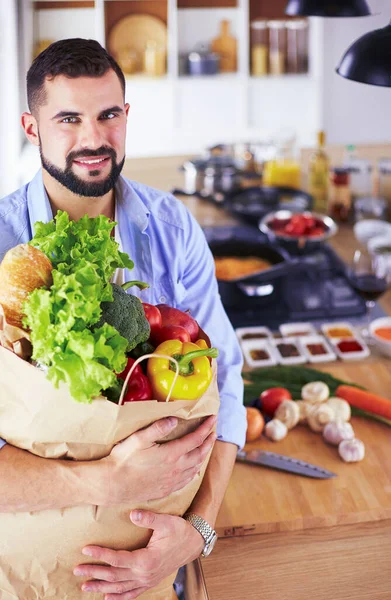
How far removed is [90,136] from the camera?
1.65 metres

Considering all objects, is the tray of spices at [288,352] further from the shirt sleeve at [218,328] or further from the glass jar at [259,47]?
the glass jar at [259,47]

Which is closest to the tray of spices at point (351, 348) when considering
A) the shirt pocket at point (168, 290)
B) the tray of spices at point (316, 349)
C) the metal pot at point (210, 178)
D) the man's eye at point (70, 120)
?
the tray of spices at point (316, 349)

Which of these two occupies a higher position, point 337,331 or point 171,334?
point 171,334

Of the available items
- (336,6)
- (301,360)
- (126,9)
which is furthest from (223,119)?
(301,360)

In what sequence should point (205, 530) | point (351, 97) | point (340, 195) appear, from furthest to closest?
point (351, 97)
point (340, 195)
point (205, 530)

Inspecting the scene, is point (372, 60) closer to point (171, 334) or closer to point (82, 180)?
point (82, 180)

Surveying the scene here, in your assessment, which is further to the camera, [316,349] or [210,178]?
[210,178]

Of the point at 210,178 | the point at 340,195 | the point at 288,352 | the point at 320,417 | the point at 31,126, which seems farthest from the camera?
the point at 210,178

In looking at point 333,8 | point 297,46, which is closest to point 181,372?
point 333,8

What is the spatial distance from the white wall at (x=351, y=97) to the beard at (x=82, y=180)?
485 centimetres

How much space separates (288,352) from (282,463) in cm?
56

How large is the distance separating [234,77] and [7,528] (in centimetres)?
516

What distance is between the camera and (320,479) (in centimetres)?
183

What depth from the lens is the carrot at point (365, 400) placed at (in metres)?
2.04
